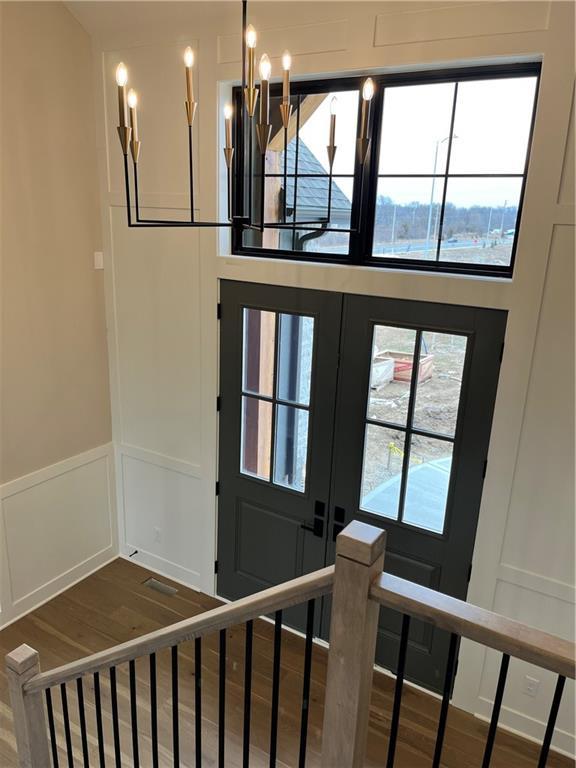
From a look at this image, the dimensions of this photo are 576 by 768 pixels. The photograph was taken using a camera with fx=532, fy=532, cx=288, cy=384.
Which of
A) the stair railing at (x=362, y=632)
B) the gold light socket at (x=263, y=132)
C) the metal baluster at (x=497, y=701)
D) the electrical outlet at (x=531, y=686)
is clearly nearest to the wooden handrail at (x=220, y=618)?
the stair railing at (x=362, y=632)

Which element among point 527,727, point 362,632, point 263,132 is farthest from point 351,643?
point 527,727

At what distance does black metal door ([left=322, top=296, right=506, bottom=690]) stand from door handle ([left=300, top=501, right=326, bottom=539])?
7 centimetres

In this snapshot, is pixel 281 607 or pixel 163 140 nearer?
pixel 281 607

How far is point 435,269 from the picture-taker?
107 inches

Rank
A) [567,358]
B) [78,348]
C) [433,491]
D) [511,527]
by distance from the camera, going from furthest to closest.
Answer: [78,348], [433,491], [511,527], [567,358]

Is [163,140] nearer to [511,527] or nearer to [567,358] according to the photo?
[567,358]

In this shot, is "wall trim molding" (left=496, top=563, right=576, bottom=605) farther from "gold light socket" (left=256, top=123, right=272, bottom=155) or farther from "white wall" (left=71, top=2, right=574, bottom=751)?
"gold light socket" (left=256, top=123, right=272, bottom=155)

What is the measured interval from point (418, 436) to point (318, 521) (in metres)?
Answer: 0.85

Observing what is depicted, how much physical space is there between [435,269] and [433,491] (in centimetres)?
117

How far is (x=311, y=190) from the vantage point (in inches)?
119

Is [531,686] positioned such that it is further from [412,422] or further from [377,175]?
[377,175]

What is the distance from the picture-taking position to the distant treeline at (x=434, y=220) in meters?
2.55

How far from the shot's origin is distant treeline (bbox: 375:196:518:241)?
8.37 feet

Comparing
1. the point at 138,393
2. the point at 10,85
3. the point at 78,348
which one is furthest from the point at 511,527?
the point at 10,85
